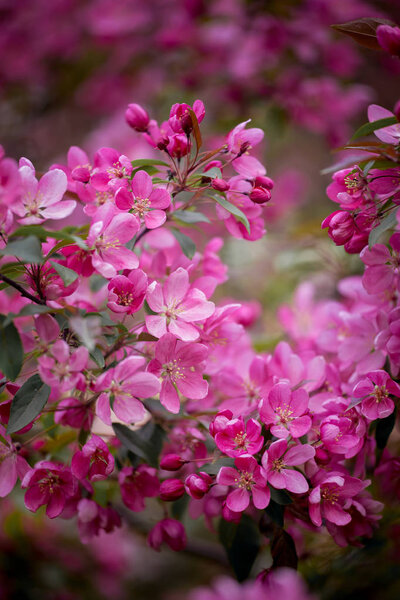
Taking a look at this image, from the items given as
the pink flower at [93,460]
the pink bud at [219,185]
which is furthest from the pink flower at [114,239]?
the pink flower at [93,460]

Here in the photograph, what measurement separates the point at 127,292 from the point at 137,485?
294 millimetres

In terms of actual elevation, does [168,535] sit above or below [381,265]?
below

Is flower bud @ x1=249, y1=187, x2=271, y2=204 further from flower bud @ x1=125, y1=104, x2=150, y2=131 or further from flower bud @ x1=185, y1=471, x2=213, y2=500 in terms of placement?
flower bud @ x1=185, y1=471, x2=213, y2=500

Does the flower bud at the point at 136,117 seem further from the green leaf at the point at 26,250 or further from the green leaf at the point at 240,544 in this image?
the green leaf at the point at 240,544

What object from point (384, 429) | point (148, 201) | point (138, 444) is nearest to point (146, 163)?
point (148, 201)

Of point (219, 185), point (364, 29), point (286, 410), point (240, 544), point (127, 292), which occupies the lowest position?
point (240, 544)

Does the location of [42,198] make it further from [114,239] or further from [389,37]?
[389,37]

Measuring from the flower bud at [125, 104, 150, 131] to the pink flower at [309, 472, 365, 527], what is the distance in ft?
1.83

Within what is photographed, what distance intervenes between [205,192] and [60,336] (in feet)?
0.94

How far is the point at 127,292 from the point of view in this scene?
0.63 meters

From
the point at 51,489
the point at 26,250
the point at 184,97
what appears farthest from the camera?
the point at 184,97

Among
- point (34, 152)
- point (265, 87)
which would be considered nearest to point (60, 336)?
point (265, 87)

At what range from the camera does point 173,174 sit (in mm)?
714

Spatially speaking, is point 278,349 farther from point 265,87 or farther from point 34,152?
point 34,152
